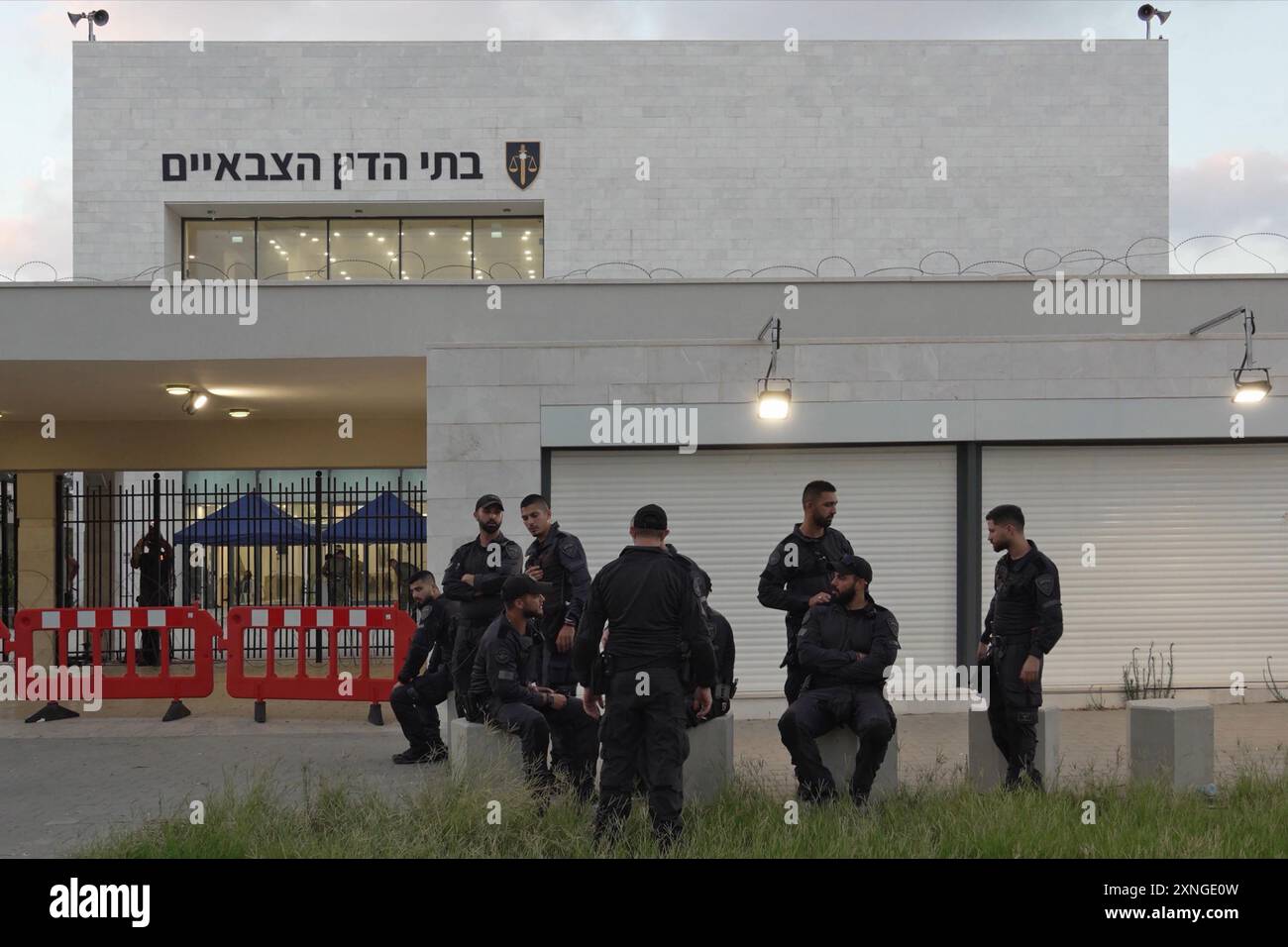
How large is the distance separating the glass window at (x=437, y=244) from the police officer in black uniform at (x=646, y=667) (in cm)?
1710

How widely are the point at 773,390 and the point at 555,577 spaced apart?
3.64 m

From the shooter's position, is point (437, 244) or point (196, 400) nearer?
point (196, 400)

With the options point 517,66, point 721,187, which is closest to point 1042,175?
point 721,187

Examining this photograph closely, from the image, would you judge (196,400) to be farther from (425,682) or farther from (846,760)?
(846,760)

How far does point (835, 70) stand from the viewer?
21.5 metres

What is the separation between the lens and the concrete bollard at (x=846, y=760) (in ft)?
22.5

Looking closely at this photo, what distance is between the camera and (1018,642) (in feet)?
23.2

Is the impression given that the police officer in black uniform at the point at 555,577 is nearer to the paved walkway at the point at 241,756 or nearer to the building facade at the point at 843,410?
the paved walkway at the point at 241,756

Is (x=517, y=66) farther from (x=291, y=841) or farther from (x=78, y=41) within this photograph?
(x=291, y=841)

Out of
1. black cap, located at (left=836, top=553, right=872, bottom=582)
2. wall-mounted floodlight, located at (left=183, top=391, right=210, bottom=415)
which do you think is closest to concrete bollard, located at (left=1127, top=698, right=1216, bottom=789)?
black cap, located at (left=836, top=553, right=872, bottom=582)

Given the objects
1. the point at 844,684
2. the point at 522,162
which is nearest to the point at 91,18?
the point at 522,162

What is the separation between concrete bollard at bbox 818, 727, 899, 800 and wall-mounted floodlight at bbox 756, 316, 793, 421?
433cm

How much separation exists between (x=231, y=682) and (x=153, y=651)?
4.91m

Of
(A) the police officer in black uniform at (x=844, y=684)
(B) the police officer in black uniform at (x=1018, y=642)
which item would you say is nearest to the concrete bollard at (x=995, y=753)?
(B) the police officer in black uniform at (x=1018, y=642)
